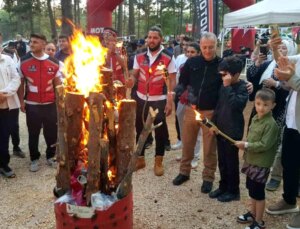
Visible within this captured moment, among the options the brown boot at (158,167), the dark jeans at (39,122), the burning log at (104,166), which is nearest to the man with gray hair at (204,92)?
the brown boot at (158,167)

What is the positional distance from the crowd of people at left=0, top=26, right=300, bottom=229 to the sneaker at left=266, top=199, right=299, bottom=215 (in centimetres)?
1

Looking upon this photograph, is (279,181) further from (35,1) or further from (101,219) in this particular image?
(35,1)

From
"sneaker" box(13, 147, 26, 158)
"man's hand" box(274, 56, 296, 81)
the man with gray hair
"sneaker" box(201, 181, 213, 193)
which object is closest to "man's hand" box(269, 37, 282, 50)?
"man's hand" box(274, 56, 296, 81)

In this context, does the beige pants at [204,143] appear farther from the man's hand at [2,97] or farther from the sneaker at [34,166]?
the man's hand at [2,97]

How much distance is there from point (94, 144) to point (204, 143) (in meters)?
1.98

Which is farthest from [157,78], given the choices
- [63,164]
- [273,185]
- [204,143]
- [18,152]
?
[18,152]

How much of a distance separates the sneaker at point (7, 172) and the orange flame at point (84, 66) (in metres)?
2.39

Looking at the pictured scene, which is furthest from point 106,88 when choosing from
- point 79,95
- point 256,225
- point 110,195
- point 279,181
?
point 279,181

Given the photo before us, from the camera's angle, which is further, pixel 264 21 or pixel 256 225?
pixel 264 21

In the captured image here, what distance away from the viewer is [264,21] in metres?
7.87

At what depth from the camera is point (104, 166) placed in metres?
3.16

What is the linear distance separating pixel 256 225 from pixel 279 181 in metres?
1.31

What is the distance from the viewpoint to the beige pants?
4.50 m

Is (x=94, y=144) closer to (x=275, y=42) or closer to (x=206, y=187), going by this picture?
(x=275, y=42)
